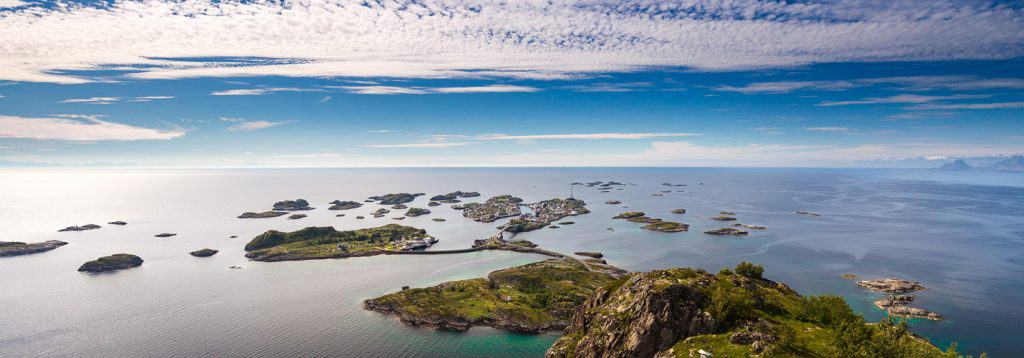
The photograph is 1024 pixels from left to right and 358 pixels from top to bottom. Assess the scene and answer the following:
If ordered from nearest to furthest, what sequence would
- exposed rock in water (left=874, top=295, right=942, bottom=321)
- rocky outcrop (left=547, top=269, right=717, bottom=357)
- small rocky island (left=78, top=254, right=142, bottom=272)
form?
rocky outcrop (left=547, top=269, right=717, bottom=357) < exposed rock in water (left=874, top=295, right=942, bottom=321) < small rocky island (left=78, top=254, right=142, bottom=272)

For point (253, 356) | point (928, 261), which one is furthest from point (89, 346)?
point (928, 261)

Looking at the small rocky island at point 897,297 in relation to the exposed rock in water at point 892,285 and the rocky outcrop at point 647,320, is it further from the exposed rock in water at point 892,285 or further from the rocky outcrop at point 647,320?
the rocky outcrop at point 647,320

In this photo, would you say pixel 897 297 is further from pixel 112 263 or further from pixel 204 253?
pixel 112 263

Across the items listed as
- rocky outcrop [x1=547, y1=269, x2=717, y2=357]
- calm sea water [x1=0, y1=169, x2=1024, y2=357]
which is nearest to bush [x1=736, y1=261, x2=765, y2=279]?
rocky outcrop [x1=547, y1=269, x2=717, y2=357]

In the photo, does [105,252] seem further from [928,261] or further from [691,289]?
[928,261]

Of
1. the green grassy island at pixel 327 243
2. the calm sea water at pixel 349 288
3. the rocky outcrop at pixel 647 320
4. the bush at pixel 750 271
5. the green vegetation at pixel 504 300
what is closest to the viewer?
the rocky outcrop at pixel 647 320

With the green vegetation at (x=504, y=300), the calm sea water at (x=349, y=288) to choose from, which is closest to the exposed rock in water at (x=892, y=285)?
the calm sea water at (x=349, y=288)

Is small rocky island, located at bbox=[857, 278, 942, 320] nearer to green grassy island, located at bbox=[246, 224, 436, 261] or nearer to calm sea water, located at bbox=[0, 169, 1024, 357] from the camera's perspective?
calm sea water, located at bbox=[0, 169, 1024, 357]
